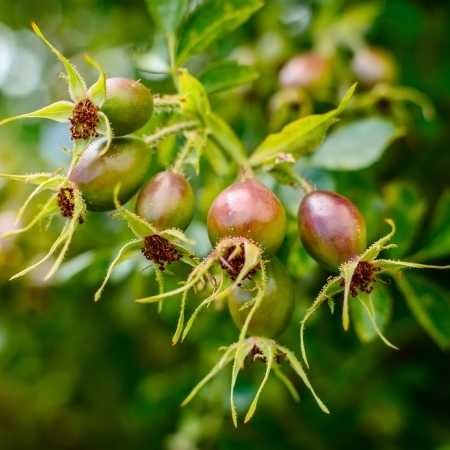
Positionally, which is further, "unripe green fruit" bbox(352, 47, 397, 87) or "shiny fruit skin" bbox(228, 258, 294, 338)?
"unripe green fruit" bbox(352, 47, 397, 87)

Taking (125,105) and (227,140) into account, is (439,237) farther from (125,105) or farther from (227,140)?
(125,105)

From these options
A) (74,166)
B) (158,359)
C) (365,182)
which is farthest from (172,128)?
(158,359)

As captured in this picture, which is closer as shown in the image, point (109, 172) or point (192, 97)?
point (109, 172)

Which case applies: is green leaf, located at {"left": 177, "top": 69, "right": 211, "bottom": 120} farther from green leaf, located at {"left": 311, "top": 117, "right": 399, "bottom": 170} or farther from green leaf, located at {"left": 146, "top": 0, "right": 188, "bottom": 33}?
green leaf, located at {"left": 311, "top": 117, "right": 399, "bottom": 170}

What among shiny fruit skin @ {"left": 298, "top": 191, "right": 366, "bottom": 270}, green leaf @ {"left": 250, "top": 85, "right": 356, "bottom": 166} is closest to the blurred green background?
green leaf @ {"left": 250, "top": 85, "right": 356, "bottom": 166}

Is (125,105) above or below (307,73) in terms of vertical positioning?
above

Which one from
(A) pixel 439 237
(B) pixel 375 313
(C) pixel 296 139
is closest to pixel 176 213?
(C) pixel 296 139
